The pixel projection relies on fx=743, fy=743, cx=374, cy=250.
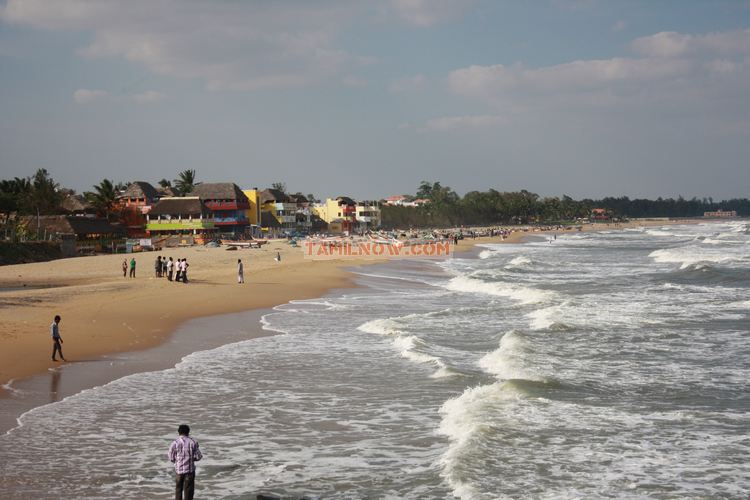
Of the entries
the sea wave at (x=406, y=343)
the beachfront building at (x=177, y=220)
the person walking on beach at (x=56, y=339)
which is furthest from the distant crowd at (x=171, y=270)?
the beachfront building at (x=177, y=220)

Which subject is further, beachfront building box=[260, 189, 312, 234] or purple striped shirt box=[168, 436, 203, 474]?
beachfront building box=[260, 189, 312, 234]

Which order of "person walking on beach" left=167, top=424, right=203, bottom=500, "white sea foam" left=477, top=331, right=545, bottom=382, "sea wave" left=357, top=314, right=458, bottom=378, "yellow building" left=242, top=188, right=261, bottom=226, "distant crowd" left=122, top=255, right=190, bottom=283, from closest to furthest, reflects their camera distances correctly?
"person walking on beach" left=167, top=424, right=203, bottom=500 < "white sea foam" left=477, top=331, right=545, bottom=382 < "sea wave" left=357, top=314, right=458, bottom=378 < "distant crowd" left=122, top=255, right=190, bottom=283 < "yellow building" left=242, top=188, right=261, bottom=226

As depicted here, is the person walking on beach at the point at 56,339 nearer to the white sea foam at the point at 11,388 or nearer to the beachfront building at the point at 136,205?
the white sea foam at the point at 11,388

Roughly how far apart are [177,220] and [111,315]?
2307 inches

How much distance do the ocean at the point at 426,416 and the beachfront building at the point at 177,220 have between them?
58514 millimetres

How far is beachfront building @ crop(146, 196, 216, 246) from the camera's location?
81.9 meters

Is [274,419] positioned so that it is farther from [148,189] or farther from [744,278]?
[148,189]

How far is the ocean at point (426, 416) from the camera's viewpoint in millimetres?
10445

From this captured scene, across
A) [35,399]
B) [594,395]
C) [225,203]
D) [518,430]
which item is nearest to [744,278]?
[594,395]

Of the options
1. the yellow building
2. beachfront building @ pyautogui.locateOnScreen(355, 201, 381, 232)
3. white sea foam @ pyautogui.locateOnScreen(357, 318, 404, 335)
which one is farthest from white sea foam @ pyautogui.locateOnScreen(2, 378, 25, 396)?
beachfront building @ pyautogui.locateOnScreen(355, 201, 381, 232)

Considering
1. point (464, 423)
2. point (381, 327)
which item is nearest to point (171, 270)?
point (381, 327)

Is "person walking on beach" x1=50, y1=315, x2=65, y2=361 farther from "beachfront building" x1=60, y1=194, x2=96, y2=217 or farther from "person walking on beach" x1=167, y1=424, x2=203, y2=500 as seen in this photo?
"beachfront building" x1=60, y1=194, x2=96, y2=217

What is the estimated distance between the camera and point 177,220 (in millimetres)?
82250

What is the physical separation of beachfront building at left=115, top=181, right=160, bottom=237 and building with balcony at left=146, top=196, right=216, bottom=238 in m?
1.37
